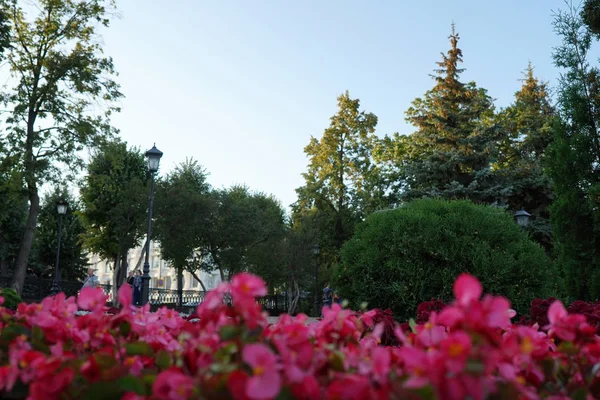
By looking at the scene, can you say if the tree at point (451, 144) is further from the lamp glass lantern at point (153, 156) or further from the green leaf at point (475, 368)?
the green leaf at point (475, 368)

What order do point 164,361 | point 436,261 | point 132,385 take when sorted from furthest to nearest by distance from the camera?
point 436,261 < point 164,361 < point 132,385

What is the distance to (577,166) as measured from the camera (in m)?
13.1

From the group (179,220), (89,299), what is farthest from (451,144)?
(89,299)

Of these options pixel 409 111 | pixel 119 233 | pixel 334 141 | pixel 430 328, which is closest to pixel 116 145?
pixel 119 233

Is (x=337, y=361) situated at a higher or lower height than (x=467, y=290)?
lower

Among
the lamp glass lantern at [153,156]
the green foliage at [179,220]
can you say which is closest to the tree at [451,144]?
the green foliage at [179,220]

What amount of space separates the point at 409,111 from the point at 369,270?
100 feet

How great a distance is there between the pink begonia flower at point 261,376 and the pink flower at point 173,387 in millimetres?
125

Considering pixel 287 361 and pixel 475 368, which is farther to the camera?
pixel 287 361

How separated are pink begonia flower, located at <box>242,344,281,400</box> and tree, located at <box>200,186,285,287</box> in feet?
109

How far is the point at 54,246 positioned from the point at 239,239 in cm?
1486

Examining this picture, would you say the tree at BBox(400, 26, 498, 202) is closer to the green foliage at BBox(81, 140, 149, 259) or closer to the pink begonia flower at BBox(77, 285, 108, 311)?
the green foliage at BBox(81, 140, 149, 259)

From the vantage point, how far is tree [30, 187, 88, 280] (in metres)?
40.1

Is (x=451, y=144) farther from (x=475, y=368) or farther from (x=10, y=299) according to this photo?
(x=475, y=368)
